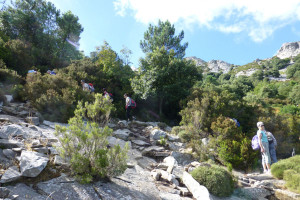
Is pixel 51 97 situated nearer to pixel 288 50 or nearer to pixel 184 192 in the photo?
pixel 184 192

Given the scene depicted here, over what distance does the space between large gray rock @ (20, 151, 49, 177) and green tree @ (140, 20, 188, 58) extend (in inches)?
994

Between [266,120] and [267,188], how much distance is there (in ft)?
21.4

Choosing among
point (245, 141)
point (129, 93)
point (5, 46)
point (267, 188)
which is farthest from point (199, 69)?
point (5, 46)

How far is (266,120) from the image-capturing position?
10.4m

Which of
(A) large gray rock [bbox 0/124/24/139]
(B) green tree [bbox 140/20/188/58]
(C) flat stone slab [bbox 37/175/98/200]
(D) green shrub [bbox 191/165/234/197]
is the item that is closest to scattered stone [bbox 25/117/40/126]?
(A) large gray rock [bbox 0/124/24/139]

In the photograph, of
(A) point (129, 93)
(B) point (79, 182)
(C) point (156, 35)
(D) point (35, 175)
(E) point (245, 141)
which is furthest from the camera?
(C) point (156, 35)

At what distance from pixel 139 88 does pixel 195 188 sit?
35.8ft

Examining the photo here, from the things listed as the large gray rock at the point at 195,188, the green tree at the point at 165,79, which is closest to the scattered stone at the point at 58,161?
the large gray rock at the point at 195,188

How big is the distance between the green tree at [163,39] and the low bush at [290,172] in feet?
75.2

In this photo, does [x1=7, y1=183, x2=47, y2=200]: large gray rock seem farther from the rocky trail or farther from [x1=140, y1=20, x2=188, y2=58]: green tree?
A: [x1=140, y1=20, x2=188, y2=58]: green tree

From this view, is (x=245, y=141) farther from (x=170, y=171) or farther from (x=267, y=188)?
(x=170, y=171)

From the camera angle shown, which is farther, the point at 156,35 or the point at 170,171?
the point at 156,35

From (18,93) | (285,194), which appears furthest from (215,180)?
(18,93)

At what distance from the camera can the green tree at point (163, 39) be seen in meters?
27.1
